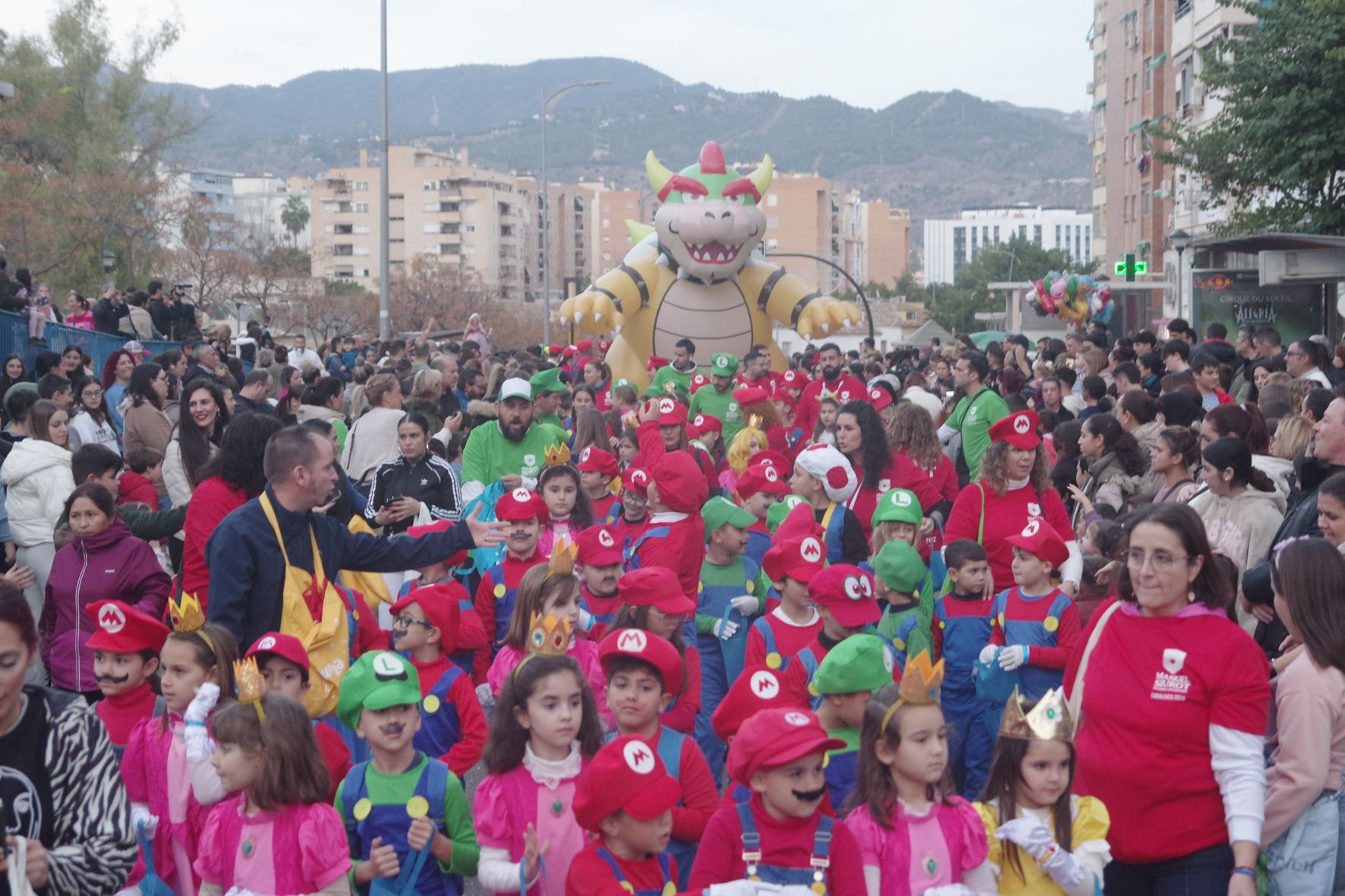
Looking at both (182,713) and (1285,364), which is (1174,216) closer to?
(1285,364)

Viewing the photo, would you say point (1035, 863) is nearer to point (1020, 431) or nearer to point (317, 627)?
point (317, 627)

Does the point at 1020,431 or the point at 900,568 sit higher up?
the point at 1020,431

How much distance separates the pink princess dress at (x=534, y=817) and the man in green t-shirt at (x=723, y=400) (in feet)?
26.6

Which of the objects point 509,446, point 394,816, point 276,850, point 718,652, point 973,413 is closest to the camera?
point 276,850

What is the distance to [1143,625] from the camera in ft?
14.2

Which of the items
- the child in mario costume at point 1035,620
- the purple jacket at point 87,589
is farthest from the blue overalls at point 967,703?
the purple jacket at point 87,589

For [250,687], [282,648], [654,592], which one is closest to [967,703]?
[654,592]

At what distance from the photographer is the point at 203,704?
15.8ft

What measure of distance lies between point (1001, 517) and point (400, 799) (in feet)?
12.6

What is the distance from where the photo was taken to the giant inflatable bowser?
62.7 feet

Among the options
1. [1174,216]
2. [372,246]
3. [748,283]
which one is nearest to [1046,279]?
[748,283]

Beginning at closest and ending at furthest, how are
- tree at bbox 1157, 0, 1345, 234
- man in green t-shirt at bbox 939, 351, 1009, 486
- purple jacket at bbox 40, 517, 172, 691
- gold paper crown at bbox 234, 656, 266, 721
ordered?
gold paper crown at bbox 234, 656, 266, 721 < purple jacket at bbox 40, 517, 172, 691 < man in green t-shirt at bbox 939, 351, 1009, 486 < tree at bbox 1157, 0, 1345, 234

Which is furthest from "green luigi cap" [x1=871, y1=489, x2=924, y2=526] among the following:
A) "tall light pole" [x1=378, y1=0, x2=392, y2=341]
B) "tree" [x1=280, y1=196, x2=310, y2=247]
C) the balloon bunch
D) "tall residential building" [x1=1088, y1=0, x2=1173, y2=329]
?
"tree" [x1=280, y1=196, x2=310, y2=247]

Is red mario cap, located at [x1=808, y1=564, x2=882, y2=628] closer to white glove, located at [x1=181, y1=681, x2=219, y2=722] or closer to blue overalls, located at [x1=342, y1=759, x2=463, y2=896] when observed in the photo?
blue overalls, located at [x1=342, y1=759, x2=463, y2=896]
